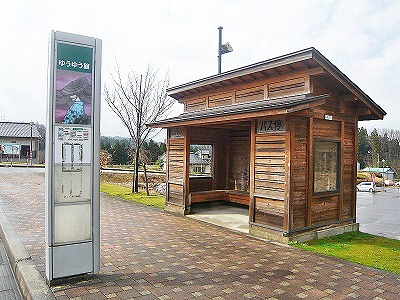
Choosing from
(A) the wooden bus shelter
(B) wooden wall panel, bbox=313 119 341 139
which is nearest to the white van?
(A) the wooden bus shelter

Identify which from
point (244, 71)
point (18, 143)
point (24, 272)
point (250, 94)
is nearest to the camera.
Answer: point (24, 272)

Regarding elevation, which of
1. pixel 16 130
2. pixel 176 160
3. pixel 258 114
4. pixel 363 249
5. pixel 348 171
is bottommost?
pixel 363 249

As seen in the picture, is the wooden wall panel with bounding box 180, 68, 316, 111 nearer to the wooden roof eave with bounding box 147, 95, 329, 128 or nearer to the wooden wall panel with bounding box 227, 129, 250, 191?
the wooden roof eave with bounding box 147, 95, 329, 128

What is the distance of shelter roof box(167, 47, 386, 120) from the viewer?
698 centimetres

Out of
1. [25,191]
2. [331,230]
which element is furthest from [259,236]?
[25,191]

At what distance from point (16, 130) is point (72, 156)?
48.4m

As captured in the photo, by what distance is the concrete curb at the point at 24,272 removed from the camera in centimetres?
406

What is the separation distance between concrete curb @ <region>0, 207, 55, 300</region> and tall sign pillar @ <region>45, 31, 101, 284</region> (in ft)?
0.71

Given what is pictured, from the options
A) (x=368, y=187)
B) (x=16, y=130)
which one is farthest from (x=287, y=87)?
(x=16, y=130)

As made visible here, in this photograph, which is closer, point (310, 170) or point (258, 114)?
point (258, 114)

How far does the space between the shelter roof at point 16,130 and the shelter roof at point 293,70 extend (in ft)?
141

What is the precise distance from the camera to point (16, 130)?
46.5 metres

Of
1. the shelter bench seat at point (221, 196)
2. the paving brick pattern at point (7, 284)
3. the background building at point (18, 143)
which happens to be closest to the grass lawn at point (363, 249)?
the shelter bench seat at point (221, 196)

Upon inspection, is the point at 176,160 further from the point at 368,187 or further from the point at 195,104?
the point at 368,187
